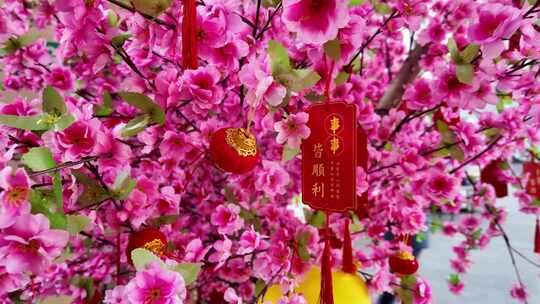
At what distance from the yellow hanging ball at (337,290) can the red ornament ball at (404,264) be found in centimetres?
18

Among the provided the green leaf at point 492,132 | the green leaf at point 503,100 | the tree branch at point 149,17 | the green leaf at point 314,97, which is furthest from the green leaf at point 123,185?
the green leaf at point 503,100

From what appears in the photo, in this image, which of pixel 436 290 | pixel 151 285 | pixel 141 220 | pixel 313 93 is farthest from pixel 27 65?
pixel 436 290

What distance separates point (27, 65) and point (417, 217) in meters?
1.14

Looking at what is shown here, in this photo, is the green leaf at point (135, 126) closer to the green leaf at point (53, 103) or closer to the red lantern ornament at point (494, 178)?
the green leaf at point (53, 103)

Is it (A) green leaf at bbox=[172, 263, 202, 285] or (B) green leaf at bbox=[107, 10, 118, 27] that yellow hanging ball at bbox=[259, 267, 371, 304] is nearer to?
(A) green leaf at bbox=[172, 263, 202, 285]

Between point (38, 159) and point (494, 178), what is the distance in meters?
1.38

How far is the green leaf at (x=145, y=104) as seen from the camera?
1.71 ft

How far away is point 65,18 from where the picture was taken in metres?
0.56

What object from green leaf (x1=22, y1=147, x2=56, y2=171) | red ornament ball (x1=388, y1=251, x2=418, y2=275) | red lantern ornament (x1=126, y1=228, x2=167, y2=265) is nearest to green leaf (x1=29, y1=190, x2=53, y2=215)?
green leaf (x1=22, y1=147, x2=56, y2=171)

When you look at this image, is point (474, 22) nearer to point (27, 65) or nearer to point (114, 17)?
point (114, 17)

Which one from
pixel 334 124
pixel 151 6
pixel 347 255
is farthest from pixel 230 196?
pixel 151 6

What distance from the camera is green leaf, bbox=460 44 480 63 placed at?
0.59 m

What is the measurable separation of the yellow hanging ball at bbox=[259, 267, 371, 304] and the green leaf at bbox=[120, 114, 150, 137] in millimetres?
392

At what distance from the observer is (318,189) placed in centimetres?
62
